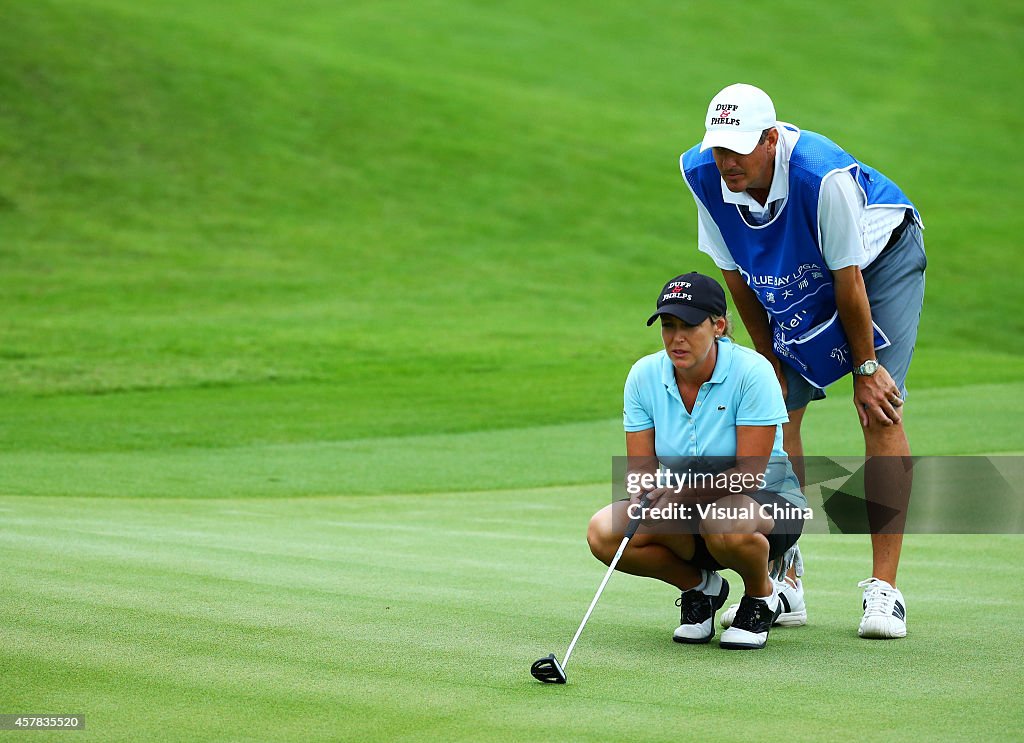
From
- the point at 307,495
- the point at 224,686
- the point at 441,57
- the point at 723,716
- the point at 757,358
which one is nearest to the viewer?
the point at 723,716

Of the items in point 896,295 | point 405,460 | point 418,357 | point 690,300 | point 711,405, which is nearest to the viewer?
point 690,300

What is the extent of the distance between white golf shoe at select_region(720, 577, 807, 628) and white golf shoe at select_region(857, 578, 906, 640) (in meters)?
0.29

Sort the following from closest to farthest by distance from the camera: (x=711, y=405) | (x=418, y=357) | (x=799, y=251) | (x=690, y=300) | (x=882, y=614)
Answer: (x=690, y=300) < (x=711, y=405) < (x=882, y=614) < (x=799, y=251) < (x=418, y=357)

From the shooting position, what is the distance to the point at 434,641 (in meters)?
5.52

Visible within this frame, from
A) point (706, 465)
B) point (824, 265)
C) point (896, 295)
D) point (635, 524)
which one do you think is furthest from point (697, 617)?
point (896, 295)

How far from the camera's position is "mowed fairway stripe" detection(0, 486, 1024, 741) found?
443cm

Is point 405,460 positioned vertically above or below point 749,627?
below

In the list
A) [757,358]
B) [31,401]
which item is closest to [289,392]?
[31,401]

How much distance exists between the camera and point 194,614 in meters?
5.91

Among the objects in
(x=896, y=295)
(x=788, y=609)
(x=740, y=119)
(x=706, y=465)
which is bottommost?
(x=788, y=609)

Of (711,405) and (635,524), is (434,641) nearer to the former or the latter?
(635,524)

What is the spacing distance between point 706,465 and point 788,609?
90 centimetres

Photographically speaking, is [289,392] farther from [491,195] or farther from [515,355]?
[491,195]

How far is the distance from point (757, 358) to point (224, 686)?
95.0 inches
